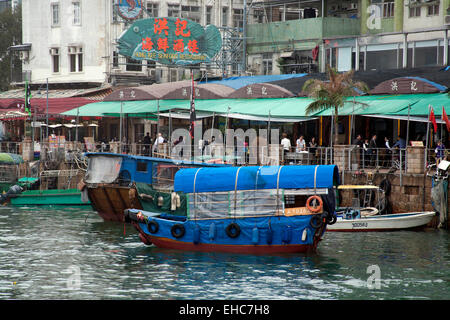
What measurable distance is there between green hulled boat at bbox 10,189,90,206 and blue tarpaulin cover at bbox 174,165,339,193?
47.3 feet

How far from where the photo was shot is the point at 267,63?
4816 cm

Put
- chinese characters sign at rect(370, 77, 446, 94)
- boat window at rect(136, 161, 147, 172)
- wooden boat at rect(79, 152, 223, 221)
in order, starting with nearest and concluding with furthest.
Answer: wooden boat at rect(79, 152, 223, 221)
boat window at rect(136, 161, 147, 172)
chinese characters sign at rect(370, 77, 446, 94)

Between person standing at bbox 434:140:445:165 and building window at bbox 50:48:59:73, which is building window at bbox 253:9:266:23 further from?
person standing at bbox 434:140:445:165

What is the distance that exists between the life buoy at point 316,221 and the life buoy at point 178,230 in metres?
4.29

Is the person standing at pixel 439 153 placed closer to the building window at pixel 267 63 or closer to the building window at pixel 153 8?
the building window at pixel 267 63

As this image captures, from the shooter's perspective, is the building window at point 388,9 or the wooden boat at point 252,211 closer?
the wooden boat at point 252,211

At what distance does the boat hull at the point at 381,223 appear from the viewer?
29.5 m

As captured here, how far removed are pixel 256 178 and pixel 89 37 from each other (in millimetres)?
33970

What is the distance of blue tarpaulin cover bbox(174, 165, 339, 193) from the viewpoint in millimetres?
25047

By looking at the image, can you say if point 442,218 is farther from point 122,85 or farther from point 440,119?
point 122,85

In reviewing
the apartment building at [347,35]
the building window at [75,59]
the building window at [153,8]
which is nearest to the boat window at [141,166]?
the apartment building at [347,35]

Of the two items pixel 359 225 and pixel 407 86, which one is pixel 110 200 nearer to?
pixel 359 225

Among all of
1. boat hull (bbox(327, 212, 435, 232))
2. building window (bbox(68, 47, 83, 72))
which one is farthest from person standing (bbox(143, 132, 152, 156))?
building window (bbox(68, 47, 83, 72))

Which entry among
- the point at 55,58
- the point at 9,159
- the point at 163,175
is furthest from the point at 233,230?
the point at 55,58
